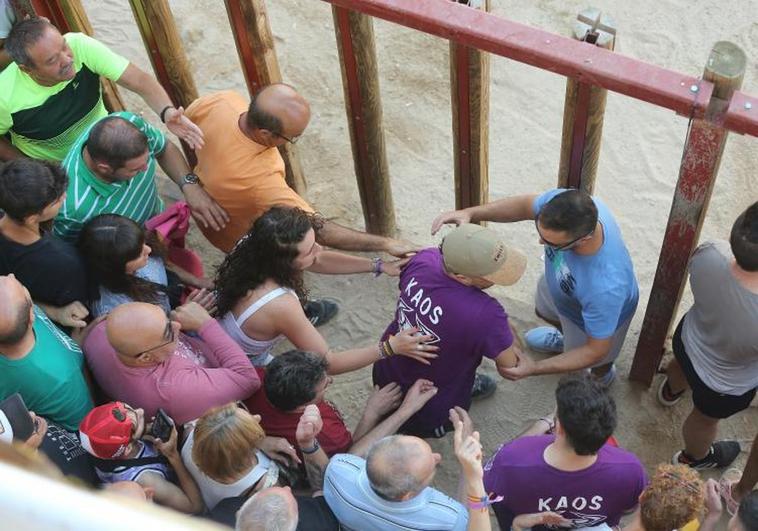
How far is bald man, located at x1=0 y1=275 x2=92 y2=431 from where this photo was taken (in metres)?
3.49

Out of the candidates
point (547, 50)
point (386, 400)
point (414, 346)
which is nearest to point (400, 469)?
point (414, 346)

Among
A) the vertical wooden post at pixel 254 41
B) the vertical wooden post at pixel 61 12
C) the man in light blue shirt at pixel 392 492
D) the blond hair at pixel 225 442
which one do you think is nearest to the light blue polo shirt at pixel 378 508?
the man in light blue shirt at pixel 392 492

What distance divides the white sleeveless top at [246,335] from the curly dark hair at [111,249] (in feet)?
1.53

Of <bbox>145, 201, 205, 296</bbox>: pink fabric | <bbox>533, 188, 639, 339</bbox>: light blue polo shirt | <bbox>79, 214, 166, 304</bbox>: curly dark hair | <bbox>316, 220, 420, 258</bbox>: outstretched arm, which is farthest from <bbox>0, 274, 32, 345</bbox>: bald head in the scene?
<bbox>533, 188, 639, 339</bbox>: light blue polo shirt

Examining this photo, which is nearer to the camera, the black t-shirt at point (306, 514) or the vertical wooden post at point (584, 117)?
the black t-shirt at point (306, 514)

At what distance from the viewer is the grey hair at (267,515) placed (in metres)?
3.02

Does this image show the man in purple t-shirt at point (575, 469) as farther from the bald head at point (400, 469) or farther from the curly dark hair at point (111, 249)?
the curly dark hair at point (111, 249)

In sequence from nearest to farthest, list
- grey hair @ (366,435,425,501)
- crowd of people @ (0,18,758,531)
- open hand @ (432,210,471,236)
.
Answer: grey hair @ (366,435,425,501), crowd of people @ (0,18,758,531), open hand @ (432,210,471,236)

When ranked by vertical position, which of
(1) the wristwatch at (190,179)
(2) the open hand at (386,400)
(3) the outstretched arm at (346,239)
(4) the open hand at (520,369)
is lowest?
(2) the open hand at (386,400)

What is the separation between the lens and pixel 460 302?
3916mm

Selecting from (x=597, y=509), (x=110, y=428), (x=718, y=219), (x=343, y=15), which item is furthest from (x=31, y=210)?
(x=718, y=219)

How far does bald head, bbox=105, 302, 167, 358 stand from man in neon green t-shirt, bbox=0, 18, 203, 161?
1426 millimetres

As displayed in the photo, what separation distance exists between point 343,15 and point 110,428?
8.62ft

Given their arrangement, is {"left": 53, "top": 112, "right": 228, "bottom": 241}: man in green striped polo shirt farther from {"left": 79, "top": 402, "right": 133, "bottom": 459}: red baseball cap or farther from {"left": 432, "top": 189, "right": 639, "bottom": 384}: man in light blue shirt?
{"left": 432, "top": 189, "right": 639, "bottom": 384}: man in light blue shirt
